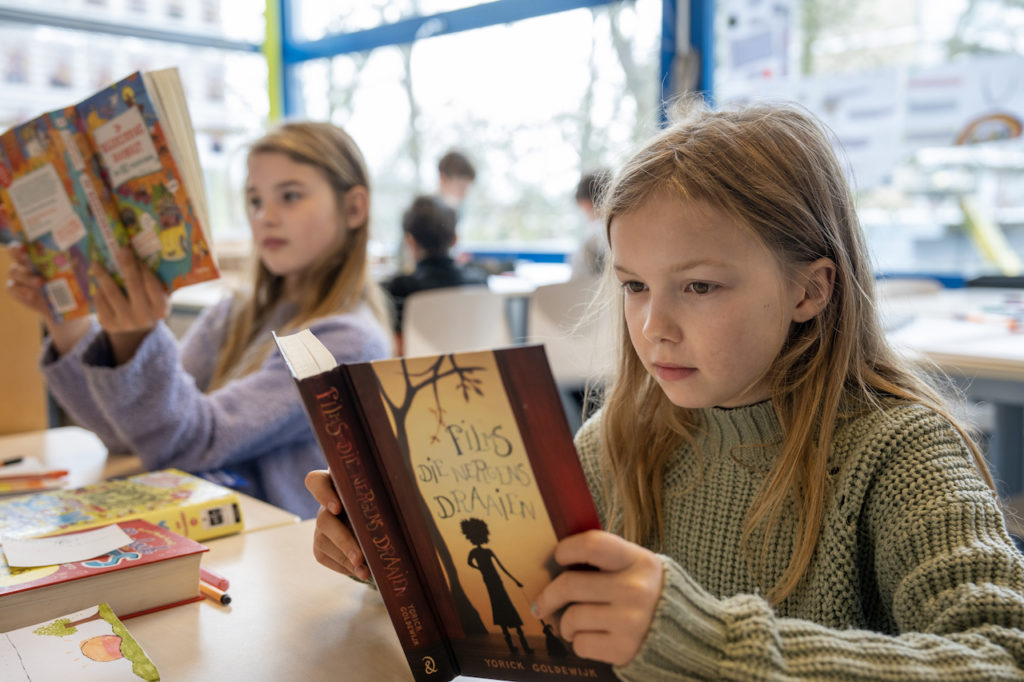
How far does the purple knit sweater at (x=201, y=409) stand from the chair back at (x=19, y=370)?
0.32 meters

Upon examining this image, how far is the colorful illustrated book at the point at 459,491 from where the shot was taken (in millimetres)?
560

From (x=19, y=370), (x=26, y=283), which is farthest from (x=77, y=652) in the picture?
(x=19, y=370)

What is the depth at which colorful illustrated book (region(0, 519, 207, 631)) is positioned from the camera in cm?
76

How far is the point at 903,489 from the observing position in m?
0.75

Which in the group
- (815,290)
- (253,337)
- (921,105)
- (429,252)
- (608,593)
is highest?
(921,105)

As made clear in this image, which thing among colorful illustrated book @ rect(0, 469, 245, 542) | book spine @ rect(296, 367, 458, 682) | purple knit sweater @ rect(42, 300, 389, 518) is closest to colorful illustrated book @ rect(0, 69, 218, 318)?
purple knit sweater @ rect(42, 300, 389, 518)

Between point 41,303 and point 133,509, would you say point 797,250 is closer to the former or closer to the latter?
point 133,509

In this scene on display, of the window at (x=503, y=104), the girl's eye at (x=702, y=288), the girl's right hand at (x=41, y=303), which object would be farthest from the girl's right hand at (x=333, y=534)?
the window at (x=503, y=104)

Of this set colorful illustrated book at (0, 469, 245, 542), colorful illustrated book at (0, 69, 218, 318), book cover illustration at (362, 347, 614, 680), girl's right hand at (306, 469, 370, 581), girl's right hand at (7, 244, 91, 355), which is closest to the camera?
book cover illustration at (362, 347, 614, 680)

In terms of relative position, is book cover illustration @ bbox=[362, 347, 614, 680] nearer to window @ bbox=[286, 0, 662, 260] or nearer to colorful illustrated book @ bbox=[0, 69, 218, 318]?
colorful illustrated book @ bbox=[0, 69, 218, 318]

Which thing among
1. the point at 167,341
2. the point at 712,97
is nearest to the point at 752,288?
the point at 167,341

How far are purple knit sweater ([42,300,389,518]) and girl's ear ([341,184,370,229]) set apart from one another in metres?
0.20

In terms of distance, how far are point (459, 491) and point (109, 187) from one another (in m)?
0.89

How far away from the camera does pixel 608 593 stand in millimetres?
562
